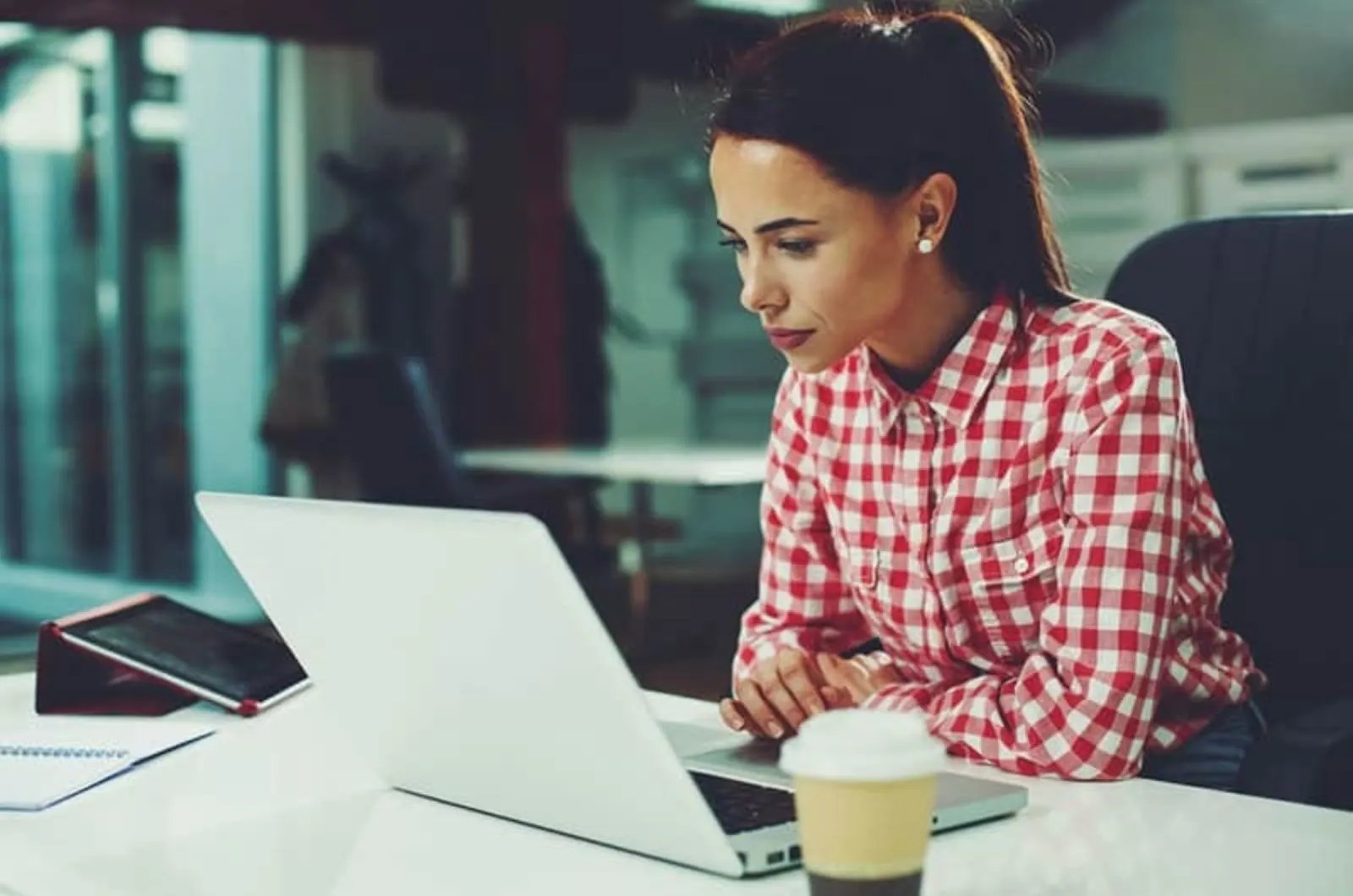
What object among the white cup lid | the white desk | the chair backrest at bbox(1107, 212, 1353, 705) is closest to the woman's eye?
the chair backrest at bbox(1107, 212, 1353, 705)

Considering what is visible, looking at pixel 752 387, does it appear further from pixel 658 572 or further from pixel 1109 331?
pixel 1109 331

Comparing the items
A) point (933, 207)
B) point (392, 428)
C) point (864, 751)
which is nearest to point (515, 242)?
point (392, 428)

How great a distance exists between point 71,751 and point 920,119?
2.66 feet

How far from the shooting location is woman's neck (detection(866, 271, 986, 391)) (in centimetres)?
141

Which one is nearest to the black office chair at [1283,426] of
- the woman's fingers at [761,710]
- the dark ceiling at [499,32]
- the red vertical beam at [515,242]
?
the woman's fingers at [761,710]

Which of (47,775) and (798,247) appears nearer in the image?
(47,775)

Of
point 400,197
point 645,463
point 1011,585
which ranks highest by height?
point 400,197

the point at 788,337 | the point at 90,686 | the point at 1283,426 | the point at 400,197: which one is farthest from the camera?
the point at 400,197

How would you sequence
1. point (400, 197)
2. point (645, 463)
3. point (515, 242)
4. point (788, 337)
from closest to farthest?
point (788, 337), point (645, 463), point (400, 197), point (515, 242)

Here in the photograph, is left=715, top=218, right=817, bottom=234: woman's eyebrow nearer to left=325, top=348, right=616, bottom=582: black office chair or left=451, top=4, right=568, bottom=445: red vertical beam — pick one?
left=325, top=348, right=616, bottom=582: black office chair

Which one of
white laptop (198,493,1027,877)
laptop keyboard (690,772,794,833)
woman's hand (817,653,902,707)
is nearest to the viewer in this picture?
white laptop (198,493,1027,877)

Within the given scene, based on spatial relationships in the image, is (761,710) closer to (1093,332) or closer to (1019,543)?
(1019,543)

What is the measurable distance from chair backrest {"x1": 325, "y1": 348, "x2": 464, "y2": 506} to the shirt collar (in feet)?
10.6

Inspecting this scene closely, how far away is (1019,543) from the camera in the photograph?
1348mm
